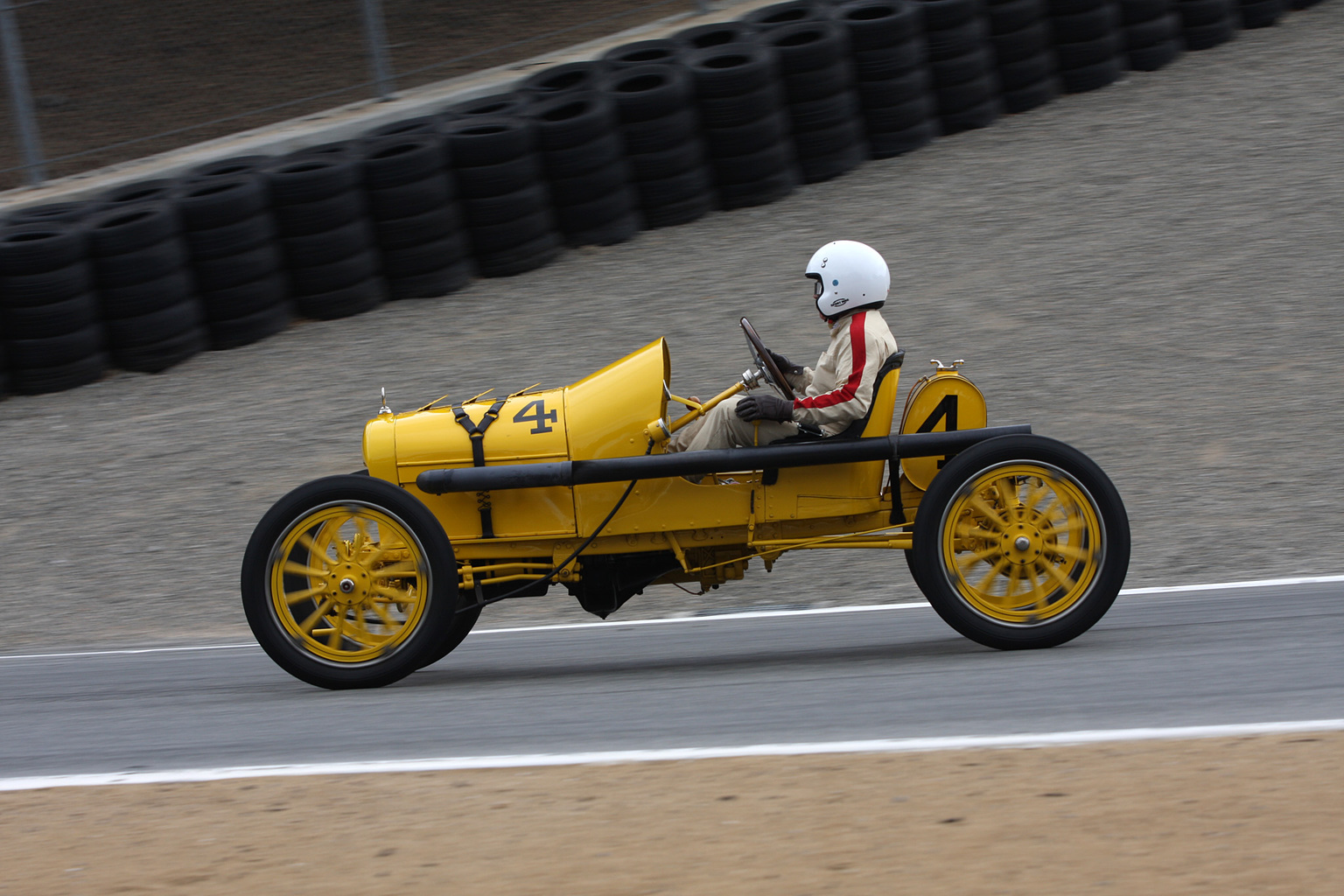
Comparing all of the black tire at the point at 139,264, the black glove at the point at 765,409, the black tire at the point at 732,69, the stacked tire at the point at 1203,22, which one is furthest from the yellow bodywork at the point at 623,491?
the stacked tire at the point at 1203,22

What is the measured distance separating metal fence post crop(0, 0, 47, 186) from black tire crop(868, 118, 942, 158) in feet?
23.9

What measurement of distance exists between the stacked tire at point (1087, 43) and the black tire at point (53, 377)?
909cm

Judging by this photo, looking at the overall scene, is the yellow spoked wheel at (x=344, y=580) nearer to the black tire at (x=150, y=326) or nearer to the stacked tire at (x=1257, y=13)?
the black tire at (x=150, y=326)

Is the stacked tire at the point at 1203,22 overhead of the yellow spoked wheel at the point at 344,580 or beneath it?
overhead

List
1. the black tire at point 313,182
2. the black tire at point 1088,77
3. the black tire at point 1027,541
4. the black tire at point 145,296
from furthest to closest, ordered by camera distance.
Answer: the black tire at point 1088,77
the black tire at point 313,182
the black tire at point 145,296
the black tire at point 1027,541

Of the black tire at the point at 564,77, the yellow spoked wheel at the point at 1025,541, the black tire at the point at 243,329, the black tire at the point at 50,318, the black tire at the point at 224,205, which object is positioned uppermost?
the black tire at the point at 564,77

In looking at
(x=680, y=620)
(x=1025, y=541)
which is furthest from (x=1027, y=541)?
(x=680, y=620)

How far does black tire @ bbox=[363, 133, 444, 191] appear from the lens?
1096 cm

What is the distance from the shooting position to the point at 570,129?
1137cm

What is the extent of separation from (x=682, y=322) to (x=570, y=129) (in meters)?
1.88

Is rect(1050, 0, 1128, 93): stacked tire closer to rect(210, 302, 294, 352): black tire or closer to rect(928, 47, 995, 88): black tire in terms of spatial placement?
rect(928, 47, 995, 88): black tire

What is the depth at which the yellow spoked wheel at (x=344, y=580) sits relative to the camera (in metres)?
5.58

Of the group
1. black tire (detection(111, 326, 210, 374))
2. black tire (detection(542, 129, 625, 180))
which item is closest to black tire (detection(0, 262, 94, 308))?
black tire (detection(111, 326, 210, 374))

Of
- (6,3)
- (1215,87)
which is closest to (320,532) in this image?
(6,3)
